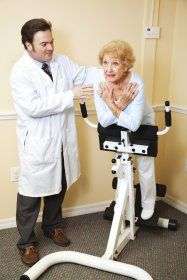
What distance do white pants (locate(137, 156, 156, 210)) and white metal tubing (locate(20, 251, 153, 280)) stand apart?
23.8 inches

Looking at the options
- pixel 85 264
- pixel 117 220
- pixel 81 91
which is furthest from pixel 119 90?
pixel 85 264

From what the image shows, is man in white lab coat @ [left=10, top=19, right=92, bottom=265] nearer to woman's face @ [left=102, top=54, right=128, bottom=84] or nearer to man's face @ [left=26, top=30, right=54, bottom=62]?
man's face @ [left=26, top=30, right=54, bottom=62]

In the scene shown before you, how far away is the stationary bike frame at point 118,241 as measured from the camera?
2.22m

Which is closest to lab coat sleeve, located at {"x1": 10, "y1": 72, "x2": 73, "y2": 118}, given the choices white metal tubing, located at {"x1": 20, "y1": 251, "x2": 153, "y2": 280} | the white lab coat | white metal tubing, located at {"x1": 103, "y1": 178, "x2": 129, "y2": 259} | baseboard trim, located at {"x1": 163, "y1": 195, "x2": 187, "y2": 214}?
the white lab coat

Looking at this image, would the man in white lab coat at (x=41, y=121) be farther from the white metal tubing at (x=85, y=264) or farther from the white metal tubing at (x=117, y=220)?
the white metal tubing at (x=117, y=220)

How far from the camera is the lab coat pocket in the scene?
2340 mm

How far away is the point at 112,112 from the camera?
7.44ft

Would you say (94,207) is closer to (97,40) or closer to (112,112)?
(112,112)

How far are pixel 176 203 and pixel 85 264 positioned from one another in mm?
1304

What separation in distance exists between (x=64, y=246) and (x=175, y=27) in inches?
82.2

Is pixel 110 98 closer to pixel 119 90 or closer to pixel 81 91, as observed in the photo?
pixel 119 90

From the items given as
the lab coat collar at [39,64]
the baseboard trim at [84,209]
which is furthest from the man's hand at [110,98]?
the baseboard trim at [84,209]

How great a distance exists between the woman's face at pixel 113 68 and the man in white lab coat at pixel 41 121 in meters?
0.19

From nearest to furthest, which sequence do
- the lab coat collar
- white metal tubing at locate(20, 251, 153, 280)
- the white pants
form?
white metal tubing at locate(20, 251, 153, 280)
the lab coat collar
the white pants
